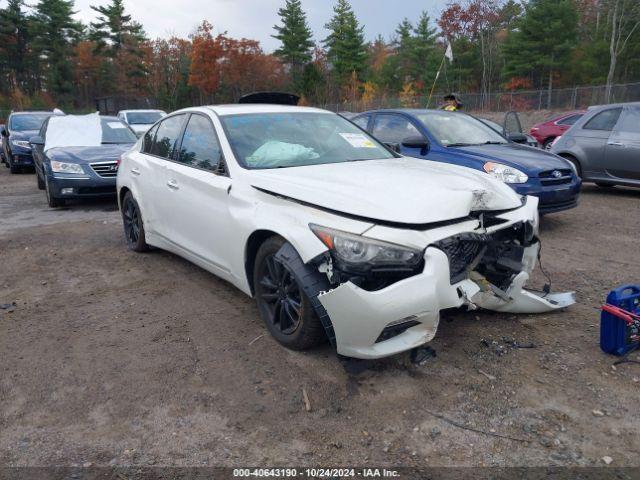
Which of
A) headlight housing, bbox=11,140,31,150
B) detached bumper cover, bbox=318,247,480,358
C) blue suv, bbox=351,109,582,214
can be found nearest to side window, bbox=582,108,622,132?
blue suv, bbox=351,109,582,214

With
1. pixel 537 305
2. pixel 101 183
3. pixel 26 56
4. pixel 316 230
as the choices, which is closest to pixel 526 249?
pixel 537 305

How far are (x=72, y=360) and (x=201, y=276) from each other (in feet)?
5.77

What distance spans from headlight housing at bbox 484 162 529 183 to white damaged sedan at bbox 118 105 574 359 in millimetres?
2257

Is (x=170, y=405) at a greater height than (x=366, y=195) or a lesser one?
lesser

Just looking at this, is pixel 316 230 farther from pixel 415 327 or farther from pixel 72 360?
pixel 72 360

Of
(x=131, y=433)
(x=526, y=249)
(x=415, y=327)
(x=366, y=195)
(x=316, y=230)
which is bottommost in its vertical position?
(x=131, y=433)

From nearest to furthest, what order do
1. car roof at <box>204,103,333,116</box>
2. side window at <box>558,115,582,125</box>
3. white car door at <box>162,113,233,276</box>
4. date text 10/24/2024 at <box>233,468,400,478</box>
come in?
date text 10/24/2024 at <box>233,468,400,478</box>
white car door at <box>162,113,233,276</box>
car roof at <box>204,103,333,116</box>
side window at <box>558,115,582,125</box>

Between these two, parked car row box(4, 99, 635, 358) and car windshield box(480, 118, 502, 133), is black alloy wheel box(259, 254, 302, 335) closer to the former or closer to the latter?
parked car row box(4, 99, 635, 358)

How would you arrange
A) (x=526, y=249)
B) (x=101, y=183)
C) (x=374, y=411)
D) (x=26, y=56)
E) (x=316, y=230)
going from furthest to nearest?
(x=26, y=56) < (x=101, y=183) < (x=526, y=249) < (x=316, y=230) < (x=374, y=411)

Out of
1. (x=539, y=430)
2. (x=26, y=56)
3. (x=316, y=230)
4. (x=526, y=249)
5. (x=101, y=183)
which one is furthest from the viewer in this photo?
(x=26, y=56)

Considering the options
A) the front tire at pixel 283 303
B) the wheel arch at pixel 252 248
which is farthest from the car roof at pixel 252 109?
the front tire at pixel 283 303

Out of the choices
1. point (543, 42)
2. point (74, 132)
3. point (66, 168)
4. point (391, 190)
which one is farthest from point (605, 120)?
point (543, 42)

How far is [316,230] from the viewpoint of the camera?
3.01 m

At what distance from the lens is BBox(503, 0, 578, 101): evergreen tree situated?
3709cm
